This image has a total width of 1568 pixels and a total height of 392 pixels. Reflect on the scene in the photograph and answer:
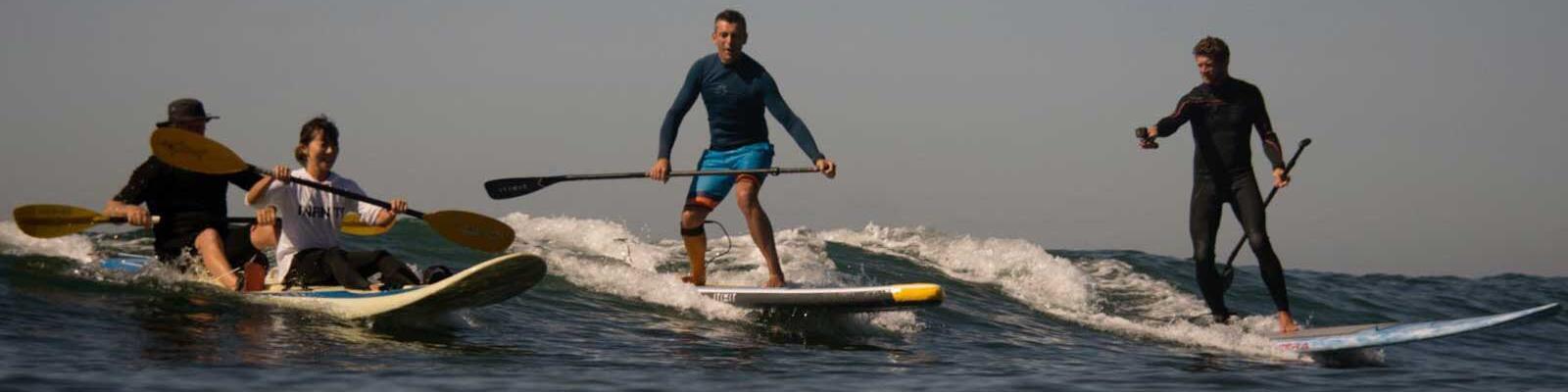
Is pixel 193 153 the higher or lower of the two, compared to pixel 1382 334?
higher

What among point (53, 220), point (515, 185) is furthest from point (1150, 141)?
point (53, 220)

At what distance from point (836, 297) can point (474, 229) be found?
2162 mm

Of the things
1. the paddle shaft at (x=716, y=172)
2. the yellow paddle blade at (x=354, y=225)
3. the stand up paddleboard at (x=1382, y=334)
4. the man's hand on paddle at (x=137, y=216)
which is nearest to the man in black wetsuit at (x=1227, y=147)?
the stand up paddleboard at (x=1382, y=334)

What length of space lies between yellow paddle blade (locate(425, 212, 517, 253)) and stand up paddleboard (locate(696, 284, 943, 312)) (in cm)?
130

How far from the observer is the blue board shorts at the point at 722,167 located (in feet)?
30.5

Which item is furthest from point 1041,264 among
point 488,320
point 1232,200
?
point 488,320

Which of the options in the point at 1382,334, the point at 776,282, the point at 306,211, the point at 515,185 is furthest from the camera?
the point at 515,185

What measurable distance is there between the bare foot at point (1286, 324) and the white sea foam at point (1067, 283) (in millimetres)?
222

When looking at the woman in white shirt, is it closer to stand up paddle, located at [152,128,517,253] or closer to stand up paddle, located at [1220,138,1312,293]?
stand up paddle, located at [152,128,517,253]

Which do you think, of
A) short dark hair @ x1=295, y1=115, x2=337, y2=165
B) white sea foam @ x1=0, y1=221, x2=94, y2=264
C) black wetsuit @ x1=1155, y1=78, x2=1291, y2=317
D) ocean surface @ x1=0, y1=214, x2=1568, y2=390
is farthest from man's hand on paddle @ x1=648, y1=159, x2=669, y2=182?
white sea foam @ x1=0, y1=221, x2=94, y2=264

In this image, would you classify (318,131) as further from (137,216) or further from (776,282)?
(776,282)

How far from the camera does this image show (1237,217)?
946 centimetres

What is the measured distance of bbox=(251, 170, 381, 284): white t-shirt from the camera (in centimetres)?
794

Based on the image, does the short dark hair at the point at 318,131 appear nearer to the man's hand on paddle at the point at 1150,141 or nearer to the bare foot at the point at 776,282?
the bare foot at the point at 776,282
